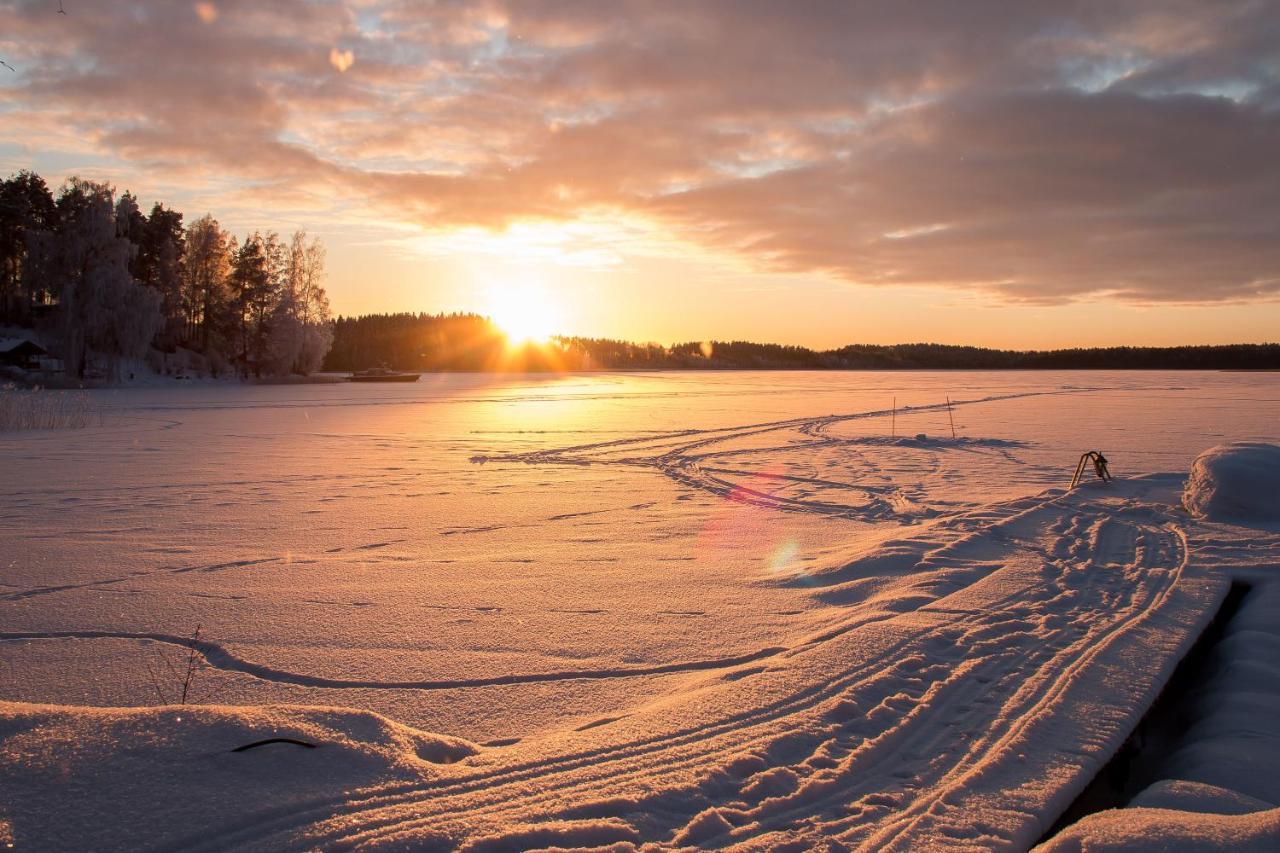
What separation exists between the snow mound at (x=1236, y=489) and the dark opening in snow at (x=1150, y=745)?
433 cm

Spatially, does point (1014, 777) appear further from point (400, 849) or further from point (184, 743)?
point (184, 743)

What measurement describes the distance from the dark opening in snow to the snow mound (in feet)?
14.2

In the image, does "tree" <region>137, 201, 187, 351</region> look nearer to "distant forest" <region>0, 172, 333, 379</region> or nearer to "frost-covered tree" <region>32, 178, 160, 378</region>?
"distant forest" <region>0, 172, 333, 379</region>

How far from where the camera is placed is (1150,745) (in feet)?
13.0

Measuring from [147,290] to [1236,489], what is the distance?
54649mm

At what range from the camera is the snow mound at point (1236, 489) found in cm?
885

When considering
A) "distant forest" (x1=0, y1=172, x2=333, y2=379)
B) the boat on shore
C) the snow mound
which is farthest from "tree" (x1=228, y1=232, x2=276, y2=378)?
the snow mound

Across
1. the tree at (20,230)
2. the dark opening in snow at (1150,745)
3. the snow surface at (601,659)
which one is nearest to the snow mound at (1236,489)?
the snow surface at (601,659)

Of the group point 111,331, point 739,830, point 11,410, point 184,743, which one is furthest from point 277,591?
point 111,331

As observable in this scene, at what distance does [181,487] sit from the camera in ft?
36.2

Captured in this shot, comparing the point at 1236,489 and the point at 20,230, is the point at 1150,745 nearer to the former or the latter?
the point at 1236,489

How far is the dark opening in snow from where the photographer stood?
339 cm

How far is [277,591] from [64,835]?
11.5ft

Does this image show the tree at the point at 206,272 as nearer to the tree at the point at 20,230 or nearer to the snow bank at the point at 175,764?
the tree at the point at 20,230
